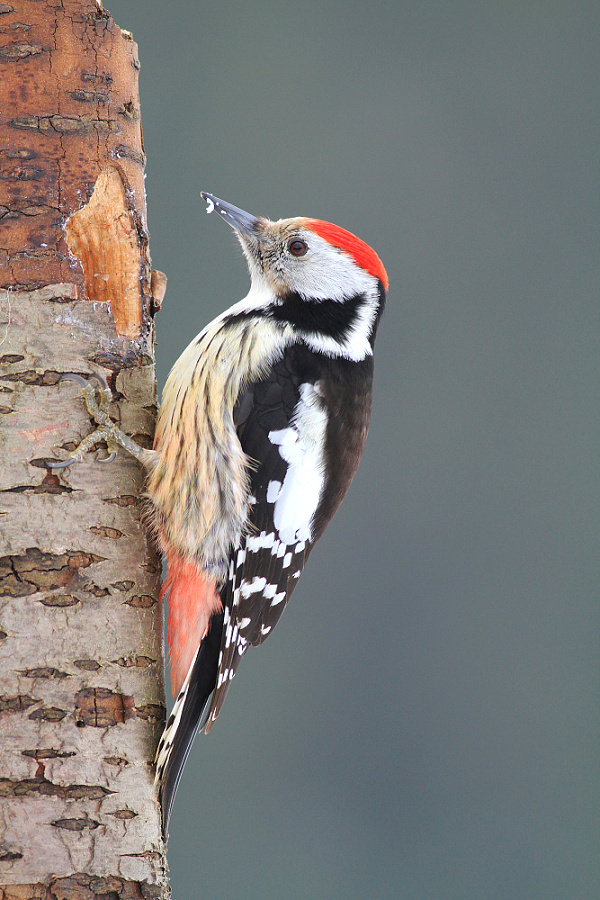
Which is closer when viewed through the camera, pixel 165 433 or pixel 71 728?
pixel 71 728

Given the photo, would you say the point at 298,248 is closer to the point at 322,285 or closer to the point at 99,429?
the point at 322,285

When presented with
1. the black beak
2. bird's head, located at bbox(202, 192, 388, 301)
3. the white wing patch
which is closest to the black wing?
the white wing patch

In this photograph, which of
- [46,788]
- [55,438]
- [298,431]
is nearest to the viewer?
[46,788]

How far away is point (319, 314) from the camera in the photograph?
1.48 meters

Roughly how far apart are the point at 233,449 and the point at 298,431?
0.11 m

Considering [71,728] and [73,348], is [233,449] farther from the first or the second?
[71,728]

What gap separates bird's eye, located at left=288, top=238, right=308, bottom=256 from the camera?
1.52 metres

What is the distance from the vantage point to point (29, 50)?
115cm

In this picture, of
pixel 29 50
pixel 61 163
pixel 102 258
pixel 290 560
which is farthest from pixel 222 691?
pixel 29 50

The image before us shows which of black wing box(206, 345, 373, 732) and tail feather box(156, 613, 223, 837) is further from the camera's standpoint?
black wing box(206, 345, 373, 732)

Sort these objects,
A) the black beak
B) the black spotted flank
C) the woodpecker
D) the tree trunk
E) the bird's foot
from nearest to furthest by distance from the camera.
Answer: the tree trunk, the bird's foot, the woodpecker, the black spotted flank, the black beak

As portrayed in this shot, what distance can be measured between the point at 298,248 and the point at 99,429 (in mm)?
572

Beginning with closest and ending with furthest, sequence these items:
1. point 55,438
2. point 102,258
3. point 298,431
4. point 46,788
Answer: point 46,788
point 55,438
point 102,258
point 298,431

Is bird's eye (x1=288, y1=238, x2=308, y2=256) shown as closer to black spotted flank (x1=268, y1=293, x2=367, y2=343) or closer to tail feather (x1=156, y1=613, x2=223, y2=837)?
black spotted flank (x1=268, y1=293, x2=367, y2=343)
